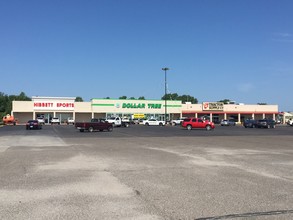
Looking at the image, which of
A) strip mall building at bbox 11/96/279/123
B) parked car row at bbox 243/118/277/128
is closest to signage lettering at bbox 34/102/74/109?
strip mall building at bbox 11/96/279/123

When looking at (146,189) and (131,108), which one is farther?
(131,108)

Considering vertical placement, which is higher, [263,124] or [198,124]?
[198,124]

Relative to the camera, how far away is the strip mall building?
8681cm

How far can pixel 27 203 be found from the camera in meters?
6.94

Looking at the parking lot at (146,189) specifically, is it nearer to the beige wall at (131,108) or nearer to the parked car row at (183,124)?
the parked car row at (183,124)

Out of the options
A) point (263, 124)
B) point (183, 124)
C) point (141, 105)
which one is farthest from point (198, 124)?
point (141, 105)

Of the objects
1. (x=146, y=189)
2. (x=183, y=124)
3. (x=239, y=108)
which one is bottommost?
(x=146, y=189)

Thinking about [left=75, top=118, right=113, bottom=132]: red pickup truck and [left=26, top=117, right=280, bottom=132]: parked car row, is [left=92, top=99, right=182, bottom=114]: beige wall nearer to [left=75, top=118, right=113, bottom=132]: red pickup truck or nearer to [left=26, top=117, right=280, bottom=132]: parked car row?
[left=26, top=117, right=280, bottom=132]: parked car row

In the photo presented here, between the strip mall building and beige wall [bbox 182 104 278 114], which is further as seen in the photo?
beige wall [bbox 182 104 278 114]

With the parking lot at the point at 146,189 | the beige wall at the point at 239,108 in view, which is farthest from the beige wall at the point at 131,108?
the parking lot at the point at 146,189

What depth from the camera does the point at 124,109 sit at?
91.9m

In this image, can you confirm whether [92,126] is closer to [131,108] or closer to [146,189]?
[146,189]

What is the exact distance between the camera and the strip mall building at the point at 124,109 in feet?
285

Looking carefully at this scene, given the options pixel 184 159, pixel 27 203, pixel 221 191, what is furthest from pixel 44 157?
pixel 221 191
